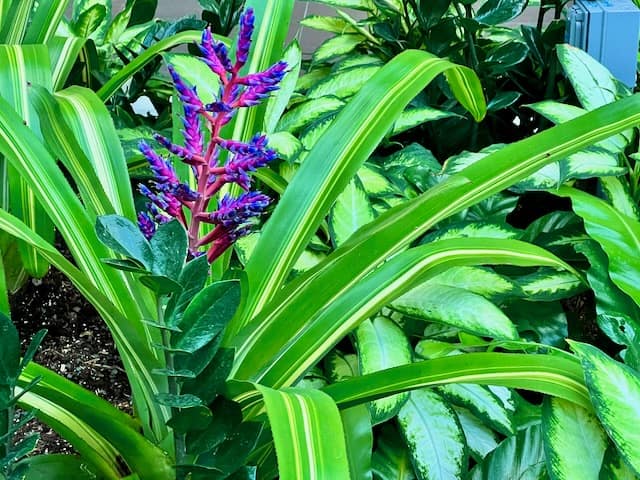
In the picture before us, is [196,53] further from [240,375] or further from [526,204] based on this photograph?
[240,375]

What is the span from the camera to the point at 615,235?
0.92 m

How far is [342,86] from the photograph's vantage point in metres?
1.27

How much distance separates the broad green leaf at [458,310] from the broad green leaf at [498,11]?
58 cm

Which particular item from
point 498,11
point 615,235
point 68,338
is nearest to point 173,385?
point 68,338

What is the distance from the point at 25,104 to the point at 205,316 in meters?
0.54

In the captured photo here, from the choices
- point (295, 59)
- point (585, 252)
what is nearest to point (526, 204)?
point (585, 252)

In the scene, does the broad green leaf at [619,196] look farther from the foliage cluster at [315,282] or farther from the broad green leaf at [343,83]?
the broad green leaf at [343,83]

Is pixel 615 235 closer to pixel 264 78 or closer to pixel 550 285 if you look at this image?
pixel 550 285

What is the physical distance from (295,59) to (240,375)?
Answer: 2.11 ft

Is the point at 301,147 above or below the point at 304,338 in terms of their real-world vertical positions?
above

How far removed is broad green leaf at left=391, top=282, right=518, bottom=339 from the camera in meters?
0.81

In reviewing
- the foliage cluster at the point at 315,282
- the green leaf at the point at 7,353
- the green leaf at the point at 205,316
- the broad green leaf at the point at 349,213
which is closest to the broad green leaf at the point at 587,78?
the foliage cluster at the point at 315,282

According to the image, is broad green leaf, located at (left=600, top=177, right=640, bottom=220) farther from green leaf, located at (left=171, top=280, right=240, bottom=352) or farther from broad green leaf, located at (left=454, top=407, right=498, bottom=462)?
green leaf, located at (left=171, top=280, right=240, bottom=352)

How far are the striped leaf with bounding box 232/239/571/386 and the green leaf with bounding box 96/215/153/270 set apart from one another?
0.21 m
